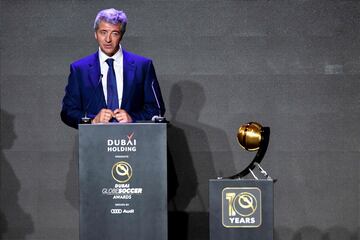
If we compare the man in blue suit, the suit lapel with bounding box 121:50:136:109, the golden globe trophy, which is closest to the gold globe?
the golden globe trophy

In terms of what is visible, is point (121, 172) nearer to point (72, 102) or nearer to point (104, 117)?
point (104, 117)

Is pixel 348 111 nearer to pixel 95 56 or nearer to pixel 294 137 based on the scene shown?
pixel 294 137

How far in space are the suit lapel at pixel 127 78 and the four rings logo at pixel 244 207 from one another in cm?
109

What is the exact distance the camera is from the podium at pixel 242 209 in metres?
4.50

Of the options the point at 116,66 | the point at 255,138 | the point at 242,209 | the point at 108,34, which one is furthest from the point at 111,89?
the point at 242,209

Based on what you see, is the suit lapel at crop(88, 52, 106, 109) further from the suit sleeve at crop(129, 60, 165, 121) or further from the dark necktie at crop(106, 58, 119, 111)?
the suit sleeve at crop(129, 60, 165, 121)

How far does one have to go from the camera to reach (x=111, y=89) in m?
5.18

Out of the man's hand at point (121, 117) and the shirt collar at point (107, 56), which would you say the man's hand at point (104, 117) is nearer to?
the man's hand at point (121, 117)

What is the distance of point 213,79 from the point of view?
5.92 metres

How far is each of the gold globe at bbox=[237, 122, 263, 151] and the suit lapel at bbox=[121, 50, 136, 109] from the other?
2.86 feet

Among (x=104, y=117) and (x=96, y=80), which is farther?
(x=96, y=80)

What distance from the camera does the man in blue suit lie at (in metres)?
5.10

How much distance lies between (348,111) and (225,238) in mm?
1951

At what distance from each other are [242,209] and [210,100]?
159 centimetres
